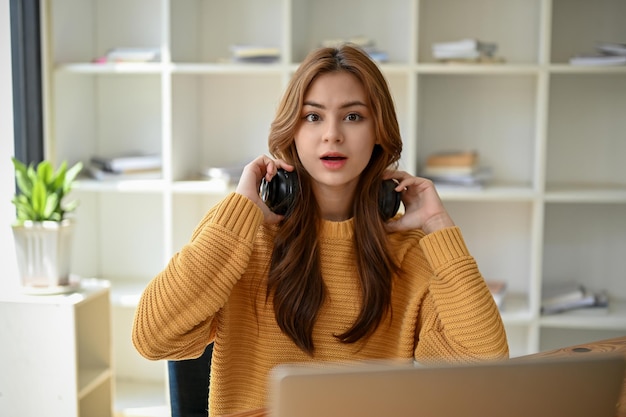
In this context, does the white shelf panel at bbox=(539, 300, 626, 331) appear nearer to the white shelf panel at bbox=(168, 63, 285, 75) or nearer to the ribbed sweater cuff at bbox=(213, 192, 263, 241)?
the white shelf panel at bbox=(168, 63, 285, 75)

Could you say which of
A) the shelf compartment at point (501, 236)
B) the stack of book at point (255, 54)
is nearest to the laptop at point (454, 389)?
the stack of book at point (255, 54)

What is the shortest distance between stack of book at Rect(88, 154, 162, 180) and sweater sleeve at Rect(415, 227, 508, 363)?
1809 millimetres

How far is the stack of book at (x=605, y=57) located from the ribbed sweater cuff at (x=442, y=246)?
150 centimetres

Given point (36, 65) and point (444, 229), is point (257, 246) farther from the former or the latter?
point (36, 65)

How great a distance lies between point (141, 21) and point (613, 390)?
2929mm

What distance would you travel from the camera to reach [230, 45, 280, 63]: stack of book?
3.14 m

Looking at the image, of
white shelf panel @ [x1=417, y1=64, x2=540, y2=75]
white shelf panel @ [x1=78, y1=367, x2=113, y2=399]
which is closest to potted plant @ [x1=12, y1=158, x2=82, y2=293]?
white shelf panel @ [x1=78, y1=367, x2=113, y2=399]

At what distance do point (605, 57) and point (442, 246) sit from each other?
1.58 m

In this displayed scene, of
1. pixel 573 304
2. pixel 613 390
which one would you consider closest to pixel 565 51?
pixel 573 304

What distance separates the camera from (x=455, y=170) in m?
3.16

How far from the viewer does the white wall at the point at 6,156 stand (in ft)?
10.1

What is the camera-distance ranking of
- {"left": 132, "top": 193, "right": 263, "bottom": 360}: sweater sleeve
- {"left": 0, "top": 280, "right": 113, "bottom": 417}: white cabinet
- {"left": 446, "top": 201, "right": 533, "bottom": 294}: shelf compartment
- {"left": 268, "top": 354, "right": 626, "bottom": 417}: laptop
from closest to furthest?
{"left": 268, "top": 354, "right": 626, "bottom": 417}: laptop, {"left": 132, "top": 193, "right": 263, "bottom": 360}: sweater sleeve, {"left": 0, "top": 280, "right": 113, "bottom": 417}: white cabinet, {"left": 446, "top": 201, "right": 533, "bottom": 294}: shelf compartment

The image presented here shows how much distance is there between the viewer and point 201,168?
3512mm

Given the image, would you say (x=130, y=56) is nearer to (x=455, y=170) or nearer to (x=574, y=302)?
(x=455, y=170)
